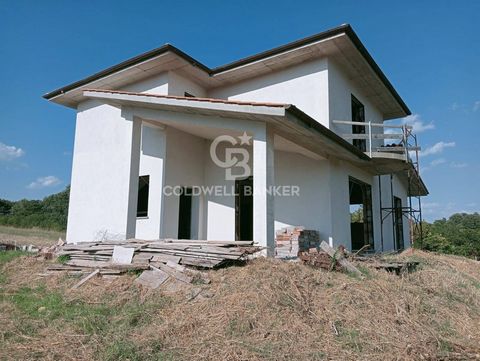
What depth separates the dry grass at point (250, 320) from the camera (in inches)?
172

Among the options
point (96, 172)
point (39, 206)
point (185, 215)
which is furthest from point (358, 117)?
point (39, 206)

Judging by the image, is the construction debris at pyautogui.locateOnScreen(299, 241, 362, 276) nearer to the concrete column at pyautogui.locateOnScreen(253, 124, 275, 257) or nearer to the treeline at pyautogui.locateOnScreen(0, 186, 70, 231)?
the concrete column at pyautogui.locateOnScreen(253, 124, 275, 257)

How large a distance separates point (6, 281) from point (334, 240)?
315 inches

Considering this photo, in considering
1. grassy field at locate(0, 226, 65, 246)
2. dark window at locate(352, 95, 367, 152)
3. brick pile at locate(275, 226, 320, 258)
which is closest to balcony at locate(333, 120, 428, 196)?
dark window at locate(352, 95, 367, 152)

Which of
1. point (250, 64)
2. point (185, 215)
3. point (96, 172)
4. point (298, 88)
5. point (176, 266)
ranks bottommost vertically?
point (176, 266)

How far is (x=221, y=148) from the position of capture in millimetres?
12305

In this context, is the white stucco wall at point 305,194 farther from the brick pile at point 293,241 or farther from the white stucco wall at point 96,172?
the white stucco wall at point 96,172

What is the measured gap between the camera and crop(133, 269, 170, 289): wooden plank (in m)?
6.29

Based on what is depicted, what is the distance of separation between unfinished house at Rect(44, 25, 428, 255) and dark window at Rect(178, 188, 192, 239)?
0.03m

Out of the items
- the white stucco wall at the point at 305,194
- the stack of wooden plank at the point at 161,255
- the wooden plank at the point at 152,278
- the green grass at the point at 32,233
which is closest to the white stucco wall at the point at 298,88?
the white stucco wall at the point at 305,194

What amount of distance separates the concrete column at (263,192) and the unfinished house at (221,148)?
65 centimetres

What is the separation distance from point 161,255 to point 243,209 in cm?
626

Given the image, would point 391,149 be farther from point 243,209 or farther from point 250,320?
point 250,320

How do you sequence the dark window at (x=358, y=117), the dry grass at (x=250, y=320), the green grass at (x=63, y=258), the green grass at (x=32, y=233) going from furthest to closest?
1. the green grass at (x=32, y=233)
2. the dark window at (x=358, y=117)
3. the green grass at (x=63, y=258)
4. the dry grass at (x=250, y=320)
